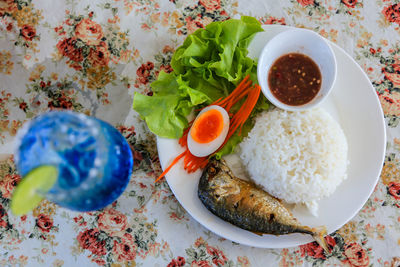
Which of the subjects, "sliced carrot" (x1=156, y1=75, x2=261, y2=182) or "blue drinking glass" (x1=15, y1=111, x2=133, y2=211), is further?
"sliced carrot" (x1=156, y1=75, x2=261, y2=182)

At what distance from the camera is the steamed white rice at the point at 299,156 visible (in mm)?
1688

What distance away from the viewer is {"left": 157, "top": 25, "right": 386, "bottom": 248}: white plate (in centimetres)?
171

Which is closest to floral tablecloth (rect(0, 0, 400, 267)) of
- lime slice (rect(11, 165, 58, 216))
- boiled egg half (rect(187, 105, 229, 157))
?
boiled egg half (rect(187, 105, 229, 157))

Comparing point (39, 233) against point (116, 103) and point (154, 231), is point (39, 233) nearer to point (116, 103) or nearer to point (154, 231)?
point (154, 231)

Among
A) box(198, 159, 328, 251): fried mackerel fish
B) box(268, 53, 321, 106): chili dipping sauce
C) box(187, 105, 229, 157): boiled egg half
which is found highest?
box(268, 53, 321, 106): chili dipping sauce

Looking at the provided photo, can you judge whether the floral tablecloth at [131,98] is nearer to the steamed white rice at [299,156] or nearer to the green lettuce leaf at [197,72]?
the green lettuce leaf at [197,72]

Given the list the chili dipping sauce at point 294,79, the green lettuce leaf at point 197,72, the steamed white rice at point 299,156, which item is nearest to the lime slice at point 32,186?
the green lettuce leaf at point 197,72

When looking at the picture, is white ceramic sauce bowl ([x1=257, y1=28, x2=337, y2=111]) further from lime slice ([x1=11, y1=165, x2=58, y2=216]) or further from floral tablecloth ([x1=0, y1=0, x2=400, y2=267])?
lime slice ([x1=11, y1=165, x2=58, y2=216])

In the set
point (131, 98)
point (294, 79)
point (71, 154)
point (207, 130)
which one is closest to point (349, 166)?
point (294, 79)

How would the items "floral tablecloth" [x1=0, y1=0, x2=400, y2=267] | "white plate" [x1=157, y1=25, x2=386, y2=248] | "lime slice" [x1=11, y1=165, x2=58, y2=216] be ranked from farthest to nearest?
"floral tablecloth" [x1=0, y1=0, x2=400, y2=267] → "white plate" [x1=157, y1=25, x2=386, y2=248] → "lime slice" [x1=11, y1=165, x2=58, y2=216]

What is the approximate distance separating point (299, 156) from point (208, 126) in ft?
1.56

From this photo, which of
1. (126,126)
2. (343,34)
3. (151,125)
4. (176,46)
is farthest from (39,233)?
(343,34)

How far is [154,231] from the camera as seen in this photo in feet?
6.19

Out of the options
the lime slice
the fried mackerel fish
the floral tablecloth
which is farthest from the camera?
the floral tablecloth
